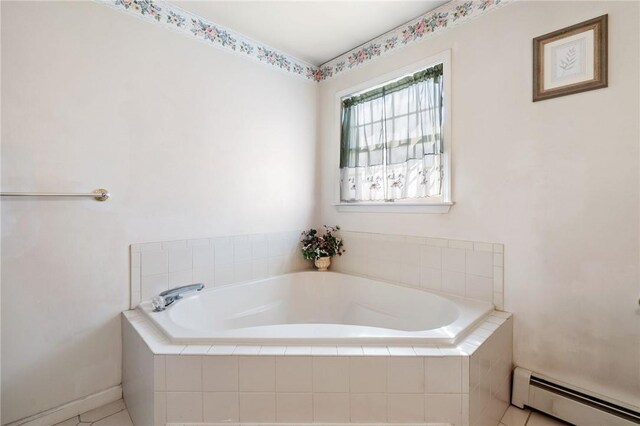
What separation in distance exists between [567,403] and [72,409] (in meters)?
2.47

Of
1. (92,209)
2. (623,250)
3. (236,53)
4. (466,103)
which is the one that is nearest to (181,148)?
(92,209)

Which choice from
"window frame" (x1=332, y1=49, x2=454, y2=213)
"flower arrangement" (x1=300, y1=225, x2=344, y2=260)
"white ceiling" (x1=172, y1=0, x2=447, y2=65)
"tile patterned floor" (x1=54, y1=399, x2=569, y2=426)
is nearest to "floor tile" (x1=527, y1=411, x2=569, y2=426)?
"tile patterned floor" (x1=54, y1=399, x2=569, y2=426)

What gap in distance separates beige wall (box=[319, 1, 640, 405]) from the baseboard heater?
54 mm

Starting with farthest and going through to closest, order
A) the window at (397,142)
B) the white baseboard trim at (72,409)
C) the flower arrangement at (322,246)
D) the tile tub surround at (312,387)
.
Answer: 1. the flower arrangement at (322,246)
2. the window at (397,142)
3. the white baseboard trim at (72,409)
4. the tile tub surround at (312,387)

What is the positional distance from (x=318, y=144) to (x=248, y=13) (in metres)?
1.14

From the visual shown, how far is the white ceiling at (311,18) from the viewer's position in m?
1.83

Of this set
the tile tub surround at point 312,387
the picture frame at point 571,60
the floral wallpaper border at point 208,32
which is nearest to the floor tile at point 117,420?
the tile tub surround at point 312,387

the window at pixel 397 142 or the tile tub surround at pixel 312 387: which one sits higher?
the window at pixel 397 142

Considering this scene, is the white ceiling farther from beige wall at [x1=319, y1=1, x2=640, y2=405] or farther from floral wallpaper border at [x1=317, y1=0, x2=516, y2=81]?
beige wall at [x1=319, y1=1, x2=640, y2=405]

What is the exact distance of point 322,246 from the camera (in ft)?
8.17

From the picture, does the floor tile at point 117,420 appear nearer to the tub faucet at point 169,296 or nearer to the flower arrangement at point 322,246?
the tub faucet at point 169,296

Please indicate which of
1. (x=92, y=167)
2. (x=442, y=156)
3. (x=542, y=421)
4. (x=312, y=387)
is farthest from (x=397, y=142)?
(x=92, y=167)

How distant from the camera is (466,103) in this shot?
5.96 feet

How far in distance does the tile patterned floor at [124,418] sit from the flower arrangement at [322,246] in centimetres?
147
